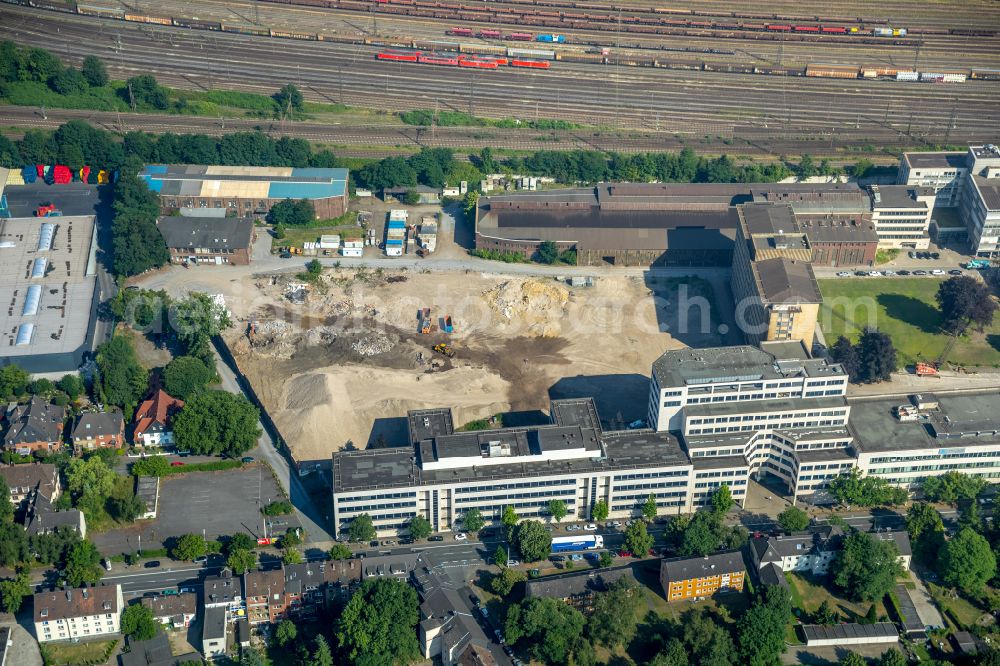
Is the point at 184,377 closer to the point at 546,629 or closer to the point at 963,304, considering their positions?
the point at 546,629

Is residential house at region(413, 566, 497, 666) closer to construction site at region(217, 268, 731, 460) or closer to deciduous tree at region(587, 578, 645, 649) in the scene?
deciduous tree at region(587, 578, 645, 649)

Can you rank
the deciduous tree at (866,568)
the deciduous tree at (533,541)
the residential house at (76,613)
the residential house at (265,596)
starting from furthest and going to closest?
the deciduous tree at (533,541), the deciduous tree at (866,568), the residential house at (265,596), the residential house at (76,613)

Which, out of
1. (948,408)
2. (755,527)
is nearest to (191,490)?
(755,527)

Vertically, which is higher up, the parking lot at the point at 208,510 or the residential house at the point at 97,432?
the residential house at the point at 97,432

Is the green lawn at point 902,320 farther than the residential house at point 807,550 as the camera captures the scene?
Yes

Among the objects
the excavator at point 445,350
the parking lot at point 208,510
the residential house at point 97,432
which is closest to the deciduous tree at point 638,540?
the parking lot at point 208,510

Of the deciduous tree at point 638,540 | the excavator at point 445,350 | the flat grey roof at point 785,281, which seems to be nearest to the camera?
the deciduous tree at point 638,540

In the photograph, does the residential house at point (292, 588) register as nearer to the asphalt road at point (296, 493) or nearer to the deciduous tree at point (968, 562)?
the asphalt road at point (296, 493)

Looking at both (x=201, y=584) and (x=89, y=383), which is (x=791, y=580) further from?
(x=89, y=383)
